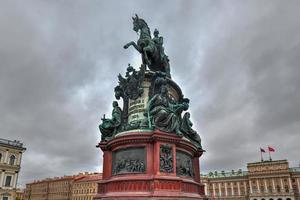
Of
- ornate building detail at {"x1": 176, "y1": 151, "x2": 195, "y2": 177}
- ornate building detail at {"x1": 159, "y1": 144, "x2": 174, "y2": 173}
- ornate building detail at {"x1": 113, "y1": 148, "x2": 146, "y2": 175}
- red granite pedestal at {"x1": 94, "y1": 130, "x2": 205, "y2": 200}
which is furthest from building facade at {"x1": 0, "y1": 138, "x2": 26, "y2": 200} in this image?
ornate building detail at {"x1": 159, "y1": 144, "x2": 174, "y2": 173}

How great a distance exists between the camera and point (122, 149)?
16766mm

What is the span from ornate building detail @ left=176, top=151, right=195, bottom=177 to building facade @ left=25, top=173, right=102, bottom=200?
79.0 m

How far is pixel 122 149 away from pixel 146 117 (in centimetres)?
263

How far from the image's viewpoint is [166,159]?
1546 cm

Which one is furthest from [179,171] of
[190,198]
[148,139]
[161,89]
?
[161,89]

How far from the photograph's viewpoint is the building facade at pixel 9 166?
168ft

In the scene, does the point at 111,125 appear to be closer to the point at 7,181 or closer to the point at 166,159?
the point at 166,159

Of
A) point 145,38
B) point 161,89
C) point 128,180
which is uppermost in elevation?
point 145,38

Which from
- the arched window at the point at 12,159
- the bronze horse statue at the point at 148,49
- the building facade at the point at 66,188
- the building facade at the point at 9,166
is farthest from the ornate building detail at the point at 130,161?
the building facade at the point at 66,188

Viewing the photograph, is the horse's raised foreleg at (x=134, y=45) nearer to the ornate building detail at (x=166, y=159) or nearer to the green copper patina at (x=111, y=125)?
the green copper patina at (x=111, y=125)

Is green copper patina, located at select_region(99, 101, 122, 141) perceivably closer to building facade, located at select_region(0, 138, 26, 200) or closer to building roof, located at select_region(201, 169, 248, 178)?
building facade, located at select_region(0, 138, 26, 200)

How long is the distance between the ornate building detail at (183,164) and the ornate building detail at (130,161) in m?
2.36

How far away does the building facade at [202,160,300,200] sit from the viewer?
92.9 meters

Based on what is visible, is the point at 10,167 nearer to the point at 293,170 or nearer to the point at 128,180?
the point at 128,180
